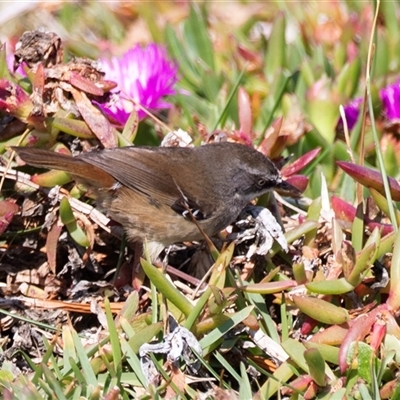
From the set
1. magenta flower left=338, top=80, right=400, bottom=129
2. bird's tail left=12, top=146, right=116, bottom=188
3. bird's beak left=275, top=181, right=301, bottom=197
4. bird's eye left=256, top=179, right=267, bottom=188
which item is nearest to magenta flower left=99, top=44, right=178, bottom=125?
bird's tail left=12, top=146, right=116, bottom=188

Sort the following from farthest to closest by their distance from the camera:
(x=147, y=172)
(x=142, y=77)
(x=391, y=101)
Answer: (x=391, y=101) → (x=142, y=77) → (x=147, y=172)

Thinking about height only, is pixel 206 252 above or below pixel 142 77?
below

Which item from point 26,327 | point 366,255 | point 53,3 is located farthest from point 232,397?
point 53,3

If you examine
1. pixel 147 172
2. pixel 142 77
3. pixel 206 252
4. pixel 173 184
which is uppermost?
pixel 142 77

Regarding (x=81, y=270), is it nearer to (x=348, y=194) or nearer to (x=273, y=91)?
(x=348, y=194)

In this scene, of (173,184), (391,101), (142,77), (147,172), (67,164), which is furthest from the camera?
(391,101)

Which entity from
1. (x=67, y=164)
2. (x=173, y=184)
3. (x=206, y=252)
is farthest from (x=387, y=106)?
(x=67, y=164)

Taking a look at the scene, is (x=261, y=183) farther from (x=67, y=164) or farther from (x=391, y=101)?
(x=391, y=101)

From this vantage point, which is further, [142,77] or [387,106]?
[387,106]
